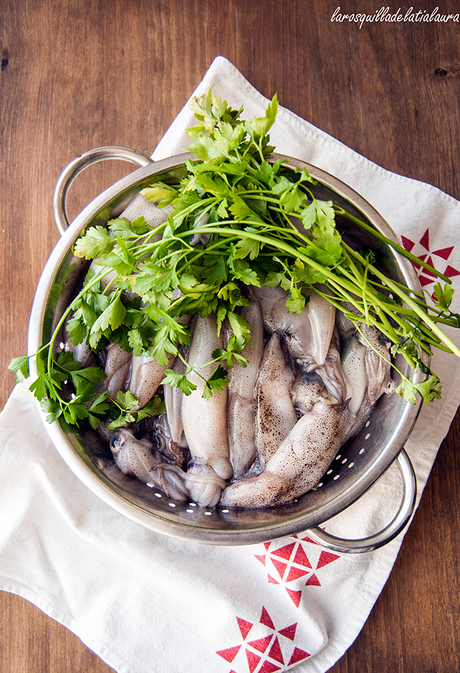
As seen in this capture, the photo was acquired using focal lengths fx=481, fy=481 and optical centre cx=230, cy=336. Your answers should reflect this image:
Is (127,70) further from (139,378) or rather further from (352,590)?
(352,590)

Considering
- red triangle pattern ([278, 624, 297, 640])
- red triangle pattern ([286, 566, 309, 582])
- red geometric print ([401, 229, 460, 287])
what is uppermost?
red geometric print ([401, 229, 460, 287])

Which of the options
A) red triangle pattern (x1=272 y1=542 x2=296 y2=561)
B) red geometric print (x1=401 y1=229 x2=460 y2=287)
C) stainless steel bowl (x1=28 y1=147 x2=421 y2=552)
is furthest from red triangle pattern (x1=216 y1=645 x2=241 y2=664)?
red geometric print (x1=401 y1=229 x2=460 y2=287)

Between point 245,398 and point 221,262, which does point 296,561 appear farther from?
point 221,262

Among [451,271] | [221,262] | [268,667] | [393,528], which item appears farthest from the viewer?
[451,271]

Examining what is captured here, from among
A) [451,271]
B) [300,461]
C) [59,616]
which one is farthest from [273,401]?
[59,616]

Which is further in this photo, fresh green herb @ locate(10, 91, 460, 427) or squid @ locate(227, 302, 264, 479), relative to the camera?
squid @ locate(227, 302, 264, 479)

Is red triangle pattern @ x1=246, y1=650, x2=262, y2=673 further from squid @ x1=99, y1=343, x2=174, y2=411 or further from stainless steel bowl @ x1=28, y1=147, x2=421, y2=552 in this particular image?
squid @ x1=99, y1=343, x2=174, y2=411
